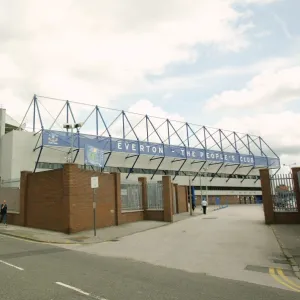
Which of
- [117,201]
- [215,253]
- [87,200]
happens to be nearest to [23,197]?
[87,200]

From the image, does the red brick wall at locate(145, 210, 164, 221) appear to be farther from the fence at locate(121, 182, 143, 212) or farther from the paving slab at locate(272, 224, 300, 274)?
the paving slab at locate(272, 224, 300, 274)

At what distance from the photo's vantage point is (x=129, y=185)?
968 inches

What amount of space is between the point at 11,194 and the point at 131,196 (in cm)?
891

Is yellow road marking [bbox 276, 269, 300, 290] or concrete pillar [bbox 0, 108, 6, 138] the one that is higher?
concrete pillar [bbox 0, 108, 6, 138]

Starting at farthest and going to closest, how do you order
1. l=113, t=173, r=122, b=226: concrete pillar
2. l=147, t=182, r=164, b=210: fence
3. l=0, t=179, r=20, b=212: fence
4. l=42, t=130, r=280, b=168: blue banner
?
l=42, t=130, r=280, b=168: blue banner < l=147, t=182, r=164, b=210: fence < l=0, t=179, r=20, b=212: fence < l=113, t=173, r=122, b=226: concrete pillar

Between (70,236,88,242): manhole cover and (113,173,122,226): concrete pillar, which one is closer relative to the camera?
(70,236,88,242): manhole cover

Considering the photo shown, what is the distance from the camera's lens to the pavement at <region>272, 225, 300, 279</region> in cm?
1032

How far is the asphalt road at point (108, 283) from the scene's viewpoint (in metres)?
6.33

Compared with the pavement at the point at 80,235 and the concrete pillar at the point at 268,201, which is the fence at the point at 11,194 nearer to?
the pavement at the point at 80,235

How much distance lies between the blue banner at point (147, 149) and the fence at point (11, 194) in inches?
307

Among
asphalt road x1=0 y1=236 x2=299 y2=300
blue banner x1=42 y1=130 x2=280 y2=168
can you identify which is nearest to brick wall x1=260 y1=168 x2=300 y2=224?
asphalt road x1=0 y1=236 x2=299 y2=300

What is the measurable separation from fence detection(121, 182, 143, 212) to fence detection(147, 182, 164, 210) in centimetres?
77

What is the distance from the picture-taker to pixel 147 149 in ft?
154

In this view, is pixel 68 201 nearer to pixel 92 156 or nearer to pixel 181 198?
pixel 92 156
